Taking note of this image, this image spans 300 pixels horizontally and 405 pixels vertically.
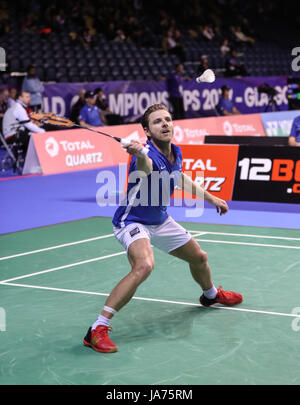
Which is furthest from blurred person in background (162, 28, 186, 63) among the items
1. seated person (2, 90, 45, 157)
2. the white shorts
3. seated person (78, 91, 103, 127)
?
the white shorts

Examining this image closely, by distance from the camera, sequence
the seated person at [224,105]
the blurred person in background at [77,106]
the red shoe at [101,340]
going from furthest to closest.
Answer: the seated person at [224,105] < the blurred person in background at [77,106] < the red shoe at [101,340]

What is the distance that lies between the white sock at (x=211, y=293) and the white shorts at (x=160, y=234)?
1.99 ft

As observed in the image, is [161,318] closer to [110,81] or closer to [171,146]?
[171,146]

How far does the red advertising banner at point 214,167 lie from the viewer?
1227cm

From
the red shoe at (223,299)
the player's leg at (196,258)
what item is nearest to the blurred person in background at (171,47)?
the red shoe at (223,299)

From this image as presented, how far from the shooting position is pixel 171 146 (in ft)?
19.5

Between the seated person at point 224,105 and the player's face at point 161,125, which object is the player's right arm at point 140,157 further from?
the seated person at point 224,105

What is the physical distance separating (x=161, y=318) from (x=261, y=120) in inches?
669

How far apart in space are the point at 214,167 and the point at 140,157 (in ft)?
24.1

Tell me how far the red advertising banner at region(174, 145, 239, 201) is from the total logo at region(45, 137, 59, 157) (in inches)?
158

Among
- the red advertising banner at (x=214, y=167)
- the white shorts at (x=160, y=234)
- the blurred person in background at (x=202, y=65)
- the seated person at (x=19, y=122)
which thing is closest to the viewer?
the white shorts at (x=160, y=234)

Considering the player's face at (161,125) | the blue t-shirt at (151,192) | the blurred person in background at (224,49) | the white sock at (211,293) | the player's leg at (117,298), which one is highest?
the player's face at (161,125)

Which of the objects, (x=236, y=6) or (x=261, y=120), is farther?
(x=236, y=6)

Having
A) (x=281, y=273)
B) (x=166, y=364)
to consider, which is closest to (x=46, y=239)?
(x=281, y=273)
